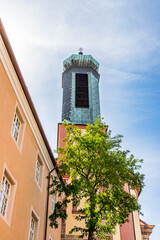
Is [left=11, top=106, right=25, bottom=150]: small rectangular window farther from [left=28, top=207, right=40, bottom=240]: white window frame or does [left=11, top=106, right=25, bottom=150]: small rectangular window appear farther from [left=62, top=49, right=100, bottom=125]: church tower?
[left=62, top=49, right=100, bottom=125]: church tower

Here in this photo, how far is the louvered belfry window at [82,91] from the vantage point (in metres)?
32.9

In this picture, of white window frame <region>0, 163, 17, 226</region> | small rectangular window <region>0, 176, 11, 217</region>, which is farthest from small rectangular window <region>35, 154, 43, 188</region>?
small rectangular window <region>0, 176, 11, 217</region>

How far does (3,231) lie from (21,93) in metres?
Answer: 5.76

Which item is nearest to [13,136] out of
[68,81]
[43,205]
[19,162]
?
[19,162]

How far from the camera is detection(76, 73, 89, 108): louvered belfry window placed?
32.9m

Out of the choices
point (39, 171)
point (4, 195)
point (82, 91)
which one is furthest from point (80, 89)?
point (4, 195)

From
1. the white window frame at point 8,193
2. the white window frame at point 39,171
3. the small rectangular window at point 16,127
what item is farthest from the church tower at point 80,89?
the white window frame at point 8,193

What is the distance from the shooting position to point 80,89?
34562mm

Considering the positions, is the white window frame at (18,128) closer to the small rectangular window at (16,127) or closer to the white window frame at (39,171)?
the small rectangular window at (16,127)

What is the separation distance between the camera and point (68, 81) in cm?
3575

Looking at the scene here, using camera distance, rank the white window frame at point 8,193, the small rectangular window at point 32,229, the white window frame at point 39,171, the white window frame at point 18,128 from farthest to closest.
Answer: the white window frame at point 39,171 < the small rectangular window at point 32,229 < the white window frame at point 18,128 < the white window frame at point 8,193

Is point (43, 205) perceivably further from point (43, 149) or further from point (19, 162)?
point (19, 162)

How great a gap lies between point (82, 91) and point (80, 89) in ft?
1.20

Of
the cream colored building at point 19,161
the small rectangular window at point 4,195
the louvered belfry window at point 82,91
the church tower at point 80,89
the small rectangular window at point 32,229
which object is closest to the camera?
the small rectangular window at point 4,195
